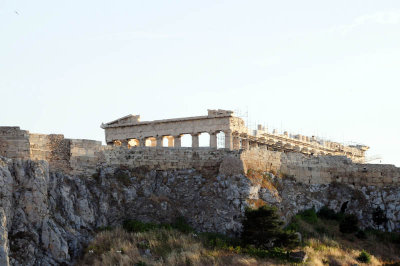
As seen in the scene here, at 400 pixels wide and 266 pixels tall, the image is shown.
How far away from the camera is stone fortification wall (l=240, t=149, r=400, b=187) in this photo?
143 feet

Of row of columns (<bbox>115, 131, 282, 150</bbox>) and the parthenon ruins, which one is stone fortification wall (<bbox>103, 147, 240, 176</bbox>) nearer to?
the parthenon ruins

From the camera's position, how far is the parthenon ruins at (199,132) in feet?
173

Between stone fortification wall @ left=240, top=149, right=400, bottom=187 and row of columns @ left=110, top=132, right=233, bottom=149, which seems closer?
stone fortification wall @ left=240, top=149, right=400, bottom=187

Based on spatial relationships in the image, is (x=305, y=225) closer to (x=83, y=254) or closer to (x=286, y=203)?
(x=286, y=203)

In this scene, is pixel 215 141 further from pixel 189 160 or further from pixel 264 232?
pixel 264 232

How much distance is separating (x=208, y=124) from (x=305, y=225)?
573 inches

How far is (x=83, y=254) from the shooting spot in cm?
3466

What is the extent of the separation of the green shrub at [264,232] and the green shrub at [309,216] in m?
4.73

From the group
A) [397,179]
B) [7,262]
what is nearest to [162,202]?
[7,262]

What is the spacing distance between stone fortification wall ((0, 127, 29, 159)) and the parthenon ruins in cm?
1452

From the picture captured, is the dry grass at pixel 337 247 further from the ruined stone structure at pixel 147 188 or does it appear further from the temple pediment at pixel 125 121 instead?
the temple pediment at pixel 125 121

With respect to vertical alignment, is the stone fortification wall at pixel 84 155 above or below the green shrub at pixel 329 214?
above

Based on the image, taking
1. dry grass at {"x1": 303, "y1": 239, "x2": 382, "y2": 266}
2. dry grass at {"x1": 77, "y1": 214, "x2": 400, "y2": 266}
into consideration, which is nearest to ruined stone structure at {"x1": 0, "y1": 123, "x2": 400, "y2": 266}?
dry grass at {"x1": 77, "y1": 214, "x2": 400, "y2": 266}

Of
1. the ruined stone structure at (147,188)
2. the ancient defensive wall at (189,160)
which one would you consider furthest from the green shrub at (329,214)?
the ancient defensive wall at (189,160)
